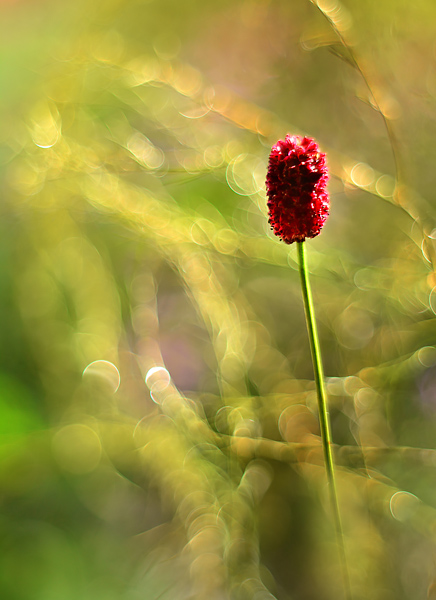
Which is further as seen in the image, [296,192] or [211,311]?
[211,311]

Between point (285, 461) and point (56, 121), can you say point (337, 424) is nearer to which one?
point (285, 461)

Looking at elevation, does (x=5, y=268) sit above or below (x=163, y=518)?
above

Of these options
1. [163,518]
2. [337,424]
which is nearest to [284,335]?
[337,424]

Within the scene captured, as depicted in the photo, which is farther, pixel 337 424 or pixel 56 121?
pixel 56 121

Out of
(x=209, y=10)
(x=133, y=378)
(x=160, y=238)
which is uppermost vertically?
(x=209, y=10)
